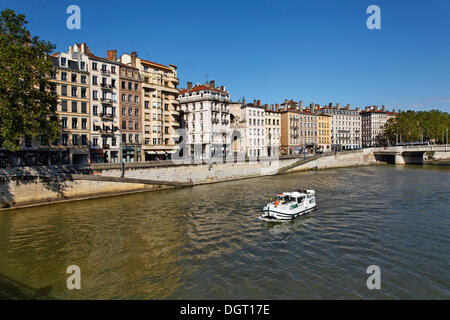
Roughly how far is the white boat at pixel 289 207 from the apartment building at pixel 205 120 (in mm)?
46092

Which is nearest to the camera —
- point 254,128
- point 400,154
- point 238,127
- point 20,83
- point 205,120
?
point 20,83

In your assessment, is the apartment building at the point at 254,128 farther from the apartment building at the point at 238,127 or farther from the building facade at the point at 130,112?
the building facade at the point at 130,112

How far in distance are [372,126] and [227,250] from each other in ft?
506

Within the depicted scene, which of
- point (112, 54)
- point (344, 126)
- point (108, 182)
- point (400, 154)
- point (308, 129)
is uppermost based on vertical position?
point (112, 54)

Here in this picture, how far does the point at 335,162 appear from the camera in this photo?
98000 millimetres

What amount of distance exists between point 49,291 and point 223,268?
10.2 metres

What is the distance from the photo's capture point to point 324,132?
429ft

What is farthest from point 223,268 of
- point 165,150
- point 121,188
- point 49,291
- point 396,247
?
point 165,150

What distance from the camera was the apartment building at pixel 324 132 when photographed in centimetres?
12825

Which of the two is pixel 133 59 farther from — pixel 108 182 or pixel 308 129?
pixel 308 129

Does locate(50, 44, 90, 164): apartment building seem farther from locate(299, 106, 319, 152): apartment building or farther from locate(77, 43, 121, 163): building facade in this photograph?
locate(299, 106, 319, 152): apartment building

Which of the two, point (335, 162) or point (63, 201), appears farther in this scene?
point (335, 162)

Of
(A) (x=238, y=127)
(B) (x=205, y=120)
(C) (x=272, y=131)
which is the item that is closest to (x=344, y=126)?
(C) (x=272, y=131)
